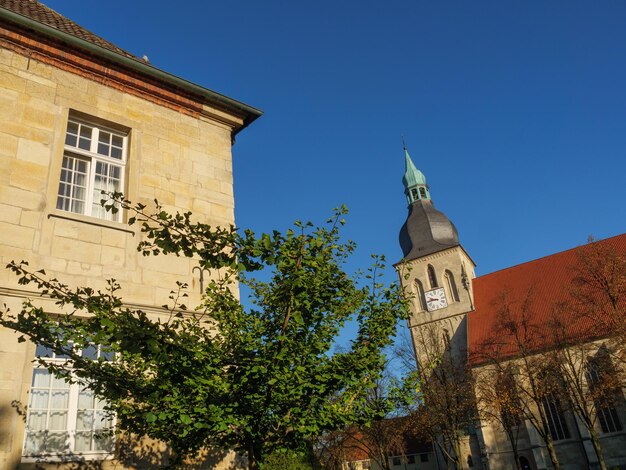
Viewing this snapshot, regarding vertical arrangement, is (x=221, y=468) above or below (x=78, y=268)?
below

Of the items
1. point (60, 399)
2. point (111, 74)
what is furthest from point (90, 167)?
point (60, 399)

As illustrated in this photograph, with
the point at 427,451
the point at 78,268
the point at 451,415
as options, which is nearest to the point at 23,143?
the point at 78,268

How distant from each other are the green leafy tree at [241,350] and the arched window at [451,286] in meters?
43.3

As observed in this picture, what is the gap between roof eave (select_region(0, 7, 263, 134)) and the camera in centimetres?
803

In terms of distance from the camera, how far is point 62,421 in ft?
21.5

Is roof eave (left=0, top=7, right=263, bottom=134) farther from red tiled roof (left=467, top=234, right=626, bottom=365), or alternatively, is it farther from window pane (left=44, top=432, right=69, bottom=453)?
red tiled roof (left=467, top=234, right=626, bottom=365)

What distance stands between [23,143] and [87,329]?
4.61m

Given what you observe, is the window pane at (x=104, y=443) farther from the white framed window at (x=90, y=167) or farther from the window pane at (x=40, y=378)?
the white framed window at (x=90, y=167)

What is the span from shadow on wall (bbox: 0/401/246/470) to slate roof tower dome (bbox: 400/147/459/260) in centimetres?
4445

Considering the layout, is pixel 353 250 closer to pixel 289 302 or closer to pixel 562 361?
pixel 289 302

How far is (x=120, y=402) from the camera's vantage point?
5504 mm

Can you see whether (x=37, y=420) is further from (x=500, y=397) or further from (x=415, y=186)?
(x=415, y=186)

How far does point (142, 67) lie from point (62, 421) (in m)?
6.02

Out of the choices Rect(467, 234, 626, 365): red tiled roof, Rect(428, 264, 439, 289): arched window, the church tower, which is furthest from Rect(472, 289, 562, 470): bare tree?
Rect(428, 264, 439, 289): arched window
